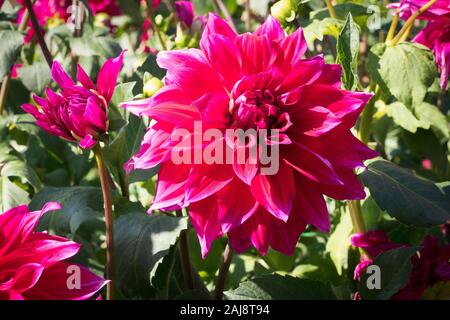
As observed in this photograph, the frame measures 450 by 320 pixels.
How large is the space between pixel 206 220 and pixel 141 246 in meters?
0.13

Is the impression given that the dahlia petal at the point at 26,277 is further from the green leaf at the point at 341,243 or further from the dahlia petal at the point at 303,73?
the green leaf at the point at 341,243

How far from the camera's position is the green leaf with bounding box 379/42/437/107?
0.87 metres

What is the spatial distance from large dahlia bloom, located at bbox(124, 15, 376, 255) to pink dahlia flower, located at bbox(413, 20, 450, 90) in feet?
0.89

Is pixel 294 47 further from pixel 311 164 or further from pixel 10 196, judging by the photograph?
pixel 10 196

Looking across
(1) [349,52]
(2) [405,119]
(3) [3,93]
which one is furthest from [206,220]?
(3) [3,93]

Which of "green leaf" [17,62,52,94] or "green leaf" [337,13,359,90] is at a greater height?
"green leaf" [337,13,359,90]

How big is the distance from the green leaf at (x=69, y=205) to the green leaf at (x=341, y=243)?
34cm

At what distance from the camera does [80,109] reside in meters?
0.72

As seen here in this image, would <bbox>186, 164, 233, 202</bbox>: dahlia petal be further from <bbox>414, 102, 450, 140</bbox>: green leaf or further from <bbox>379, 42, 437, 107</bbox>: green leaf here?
<bbox>414, 102, 450, 140</bbox>: green leaf

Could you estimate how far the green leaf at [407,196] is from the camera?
769mm

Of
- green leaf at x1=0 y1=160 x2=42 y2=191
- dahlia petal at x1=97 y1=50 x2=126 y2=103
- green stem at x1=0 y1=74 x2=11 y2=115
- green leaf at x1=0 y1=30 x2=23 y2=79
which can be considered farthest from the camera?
green stem at x1=0 y1=74 x2=11 y2=115

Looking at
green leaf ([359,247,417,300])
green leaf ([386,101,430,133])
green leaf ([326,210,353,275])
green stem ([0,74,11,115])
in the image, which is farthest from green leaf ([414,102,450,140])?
green stem ([0,74,11,115])

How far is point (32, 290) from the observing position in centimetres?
68
